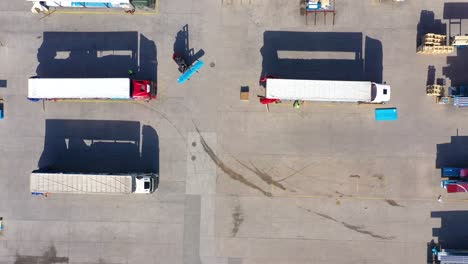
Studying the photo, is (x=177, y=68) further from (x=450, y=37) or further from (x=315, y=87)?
(x=450, y=37)

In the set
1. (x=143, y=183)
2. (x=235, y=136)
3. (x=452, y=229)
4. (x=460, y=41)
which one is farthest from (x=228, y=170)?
(x=460, y=41)

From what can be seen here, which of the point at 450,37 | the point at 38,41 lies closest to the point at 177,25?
the point at 38,41

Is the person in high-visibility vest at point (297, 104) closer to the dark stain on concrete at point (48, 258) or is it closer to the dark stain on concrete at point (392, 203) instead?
the dark stain on concrete at point (392, 203)

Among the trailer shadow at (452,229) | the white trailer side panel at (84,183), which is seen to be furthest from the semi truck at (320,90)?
the white trailer side panel at (84,183)

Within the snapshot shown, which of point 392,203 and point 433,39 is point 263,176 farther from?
point 433,39

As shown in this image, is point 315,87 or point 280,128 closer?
point 315,87

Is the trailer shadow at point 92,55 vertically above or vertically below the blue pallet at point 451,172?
above
